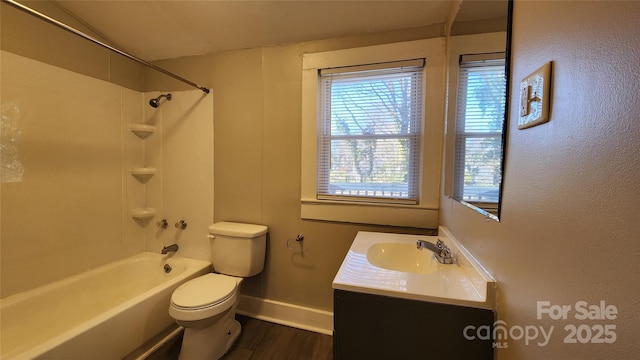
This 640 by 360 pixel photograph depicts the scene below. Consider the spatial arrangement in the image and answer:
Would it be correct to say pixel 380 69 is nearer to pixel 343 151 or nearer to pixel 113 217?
pixel 343 151

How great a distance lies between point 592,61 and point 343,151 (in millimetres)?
1378

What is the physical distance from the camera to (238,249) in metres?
1.82

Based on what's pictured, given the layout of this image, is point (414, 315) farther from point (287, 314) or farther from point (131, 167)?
point (131, 167)

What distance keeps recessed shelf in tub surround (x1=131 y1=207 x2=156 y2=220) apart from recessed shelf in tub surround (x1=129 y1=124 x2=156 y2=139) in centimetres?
66

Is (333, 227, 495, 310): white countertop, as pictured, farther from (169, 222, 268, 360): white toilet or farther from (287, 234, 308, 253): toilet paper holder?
(169, 222, 268, 360): white toilet

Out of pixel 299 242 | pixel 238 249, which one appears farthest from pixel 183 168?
pixel 299 242

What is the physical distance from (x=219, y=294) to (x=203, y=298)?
92 millimetres

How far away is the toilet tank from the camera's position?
182 cm

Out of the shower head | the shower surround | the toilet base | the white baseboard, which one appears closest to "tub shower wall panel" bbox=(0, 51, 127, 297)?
the shower surround

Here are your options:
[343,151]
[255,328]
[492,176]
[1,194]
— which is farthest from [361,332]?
[1,194]

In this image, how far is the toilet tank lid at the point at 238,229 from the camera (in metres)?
1.80

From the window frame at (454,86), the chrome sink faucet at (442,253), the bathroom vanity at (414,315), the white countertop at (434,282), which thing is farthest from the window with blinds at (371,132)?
the bathroom vanity at (414,315)

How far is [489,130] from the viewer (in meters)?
0.90

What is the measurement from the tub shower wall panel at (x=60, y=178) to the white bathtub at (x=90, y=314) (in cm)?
10
